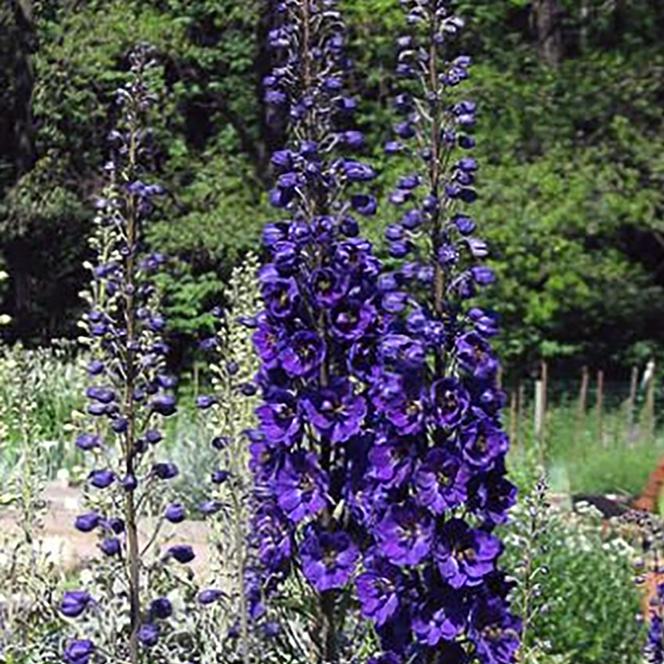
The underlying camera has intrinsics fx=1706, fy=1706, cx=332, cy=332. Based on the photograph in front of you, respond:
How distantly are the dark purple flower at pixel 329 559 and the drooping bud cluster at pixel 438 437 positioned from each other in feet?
0.64

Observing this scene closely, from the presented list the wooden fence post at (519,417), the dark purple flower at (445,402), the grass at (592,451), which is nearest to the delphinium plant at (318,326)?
the dark purple flower at (445,402)

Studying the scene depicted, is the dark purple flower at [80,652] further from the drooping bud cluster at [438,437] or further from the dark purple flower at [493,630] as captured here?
the dark purple flower at [493,630]

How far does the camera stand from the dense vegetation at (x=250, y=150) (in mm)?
16516

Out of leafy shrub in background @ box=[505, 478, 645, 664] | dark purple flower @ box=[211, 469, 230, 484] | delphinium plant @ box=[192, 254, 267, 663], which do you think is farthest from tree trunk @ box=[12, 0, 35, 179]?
dark purple flower @ box=[211, 469, 230, 484]

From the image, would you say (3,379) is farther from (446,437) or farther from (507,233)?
(507,233)

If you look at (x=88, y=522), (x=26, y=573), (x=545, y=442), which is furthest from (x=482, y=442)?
(x=545, y=442)

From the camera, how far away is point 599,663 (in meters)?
6.71

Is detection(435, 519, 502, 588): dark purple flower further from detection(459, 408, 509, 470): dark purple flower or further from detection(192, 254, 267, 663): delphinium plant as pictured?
detection(192, 254, 267, 663): delphinium plant

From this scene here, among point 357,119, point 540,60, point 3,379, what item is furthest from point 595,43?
point 3,379

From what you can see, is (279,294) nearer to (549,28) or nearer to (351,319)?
(351,319)

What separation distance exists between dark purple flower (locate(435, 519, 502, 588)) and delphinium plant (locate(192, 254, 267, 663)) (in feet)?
2.52

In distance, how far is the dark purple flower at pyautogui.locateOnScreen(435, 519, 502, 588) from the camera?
10.3 ft

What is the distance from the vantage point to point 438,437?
3160 mm

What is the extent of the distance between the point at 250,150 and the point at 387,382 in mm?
14848
